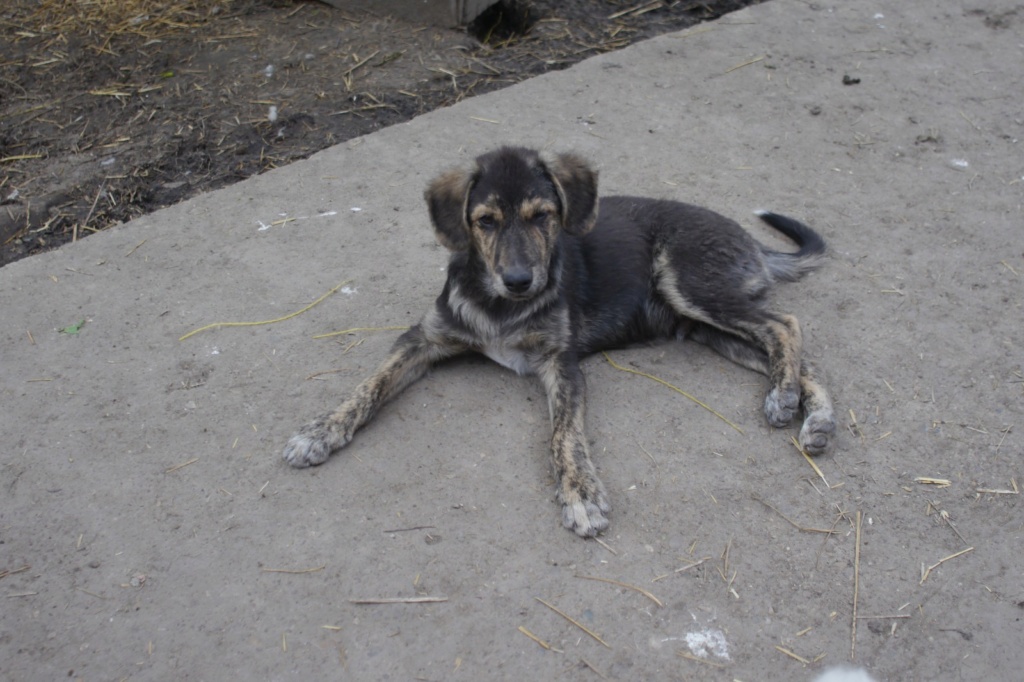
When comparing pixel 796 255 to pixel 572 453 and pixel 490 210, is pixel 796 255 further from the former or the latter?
pixel 572 453

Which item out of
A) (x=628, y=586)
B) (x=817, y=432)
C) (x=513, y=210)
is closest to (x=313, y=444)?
(x=513, y=210)

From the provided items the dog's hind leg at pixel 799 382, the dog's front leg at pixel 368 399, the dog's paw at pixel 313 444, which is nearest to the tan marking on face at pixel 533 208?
the dog's front leg at pixel 368 399

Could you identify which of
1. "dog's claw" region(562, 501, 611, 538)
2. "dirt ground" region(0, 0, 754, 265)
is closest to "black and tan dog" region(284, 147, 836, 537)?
"dog's claw" region(562, 501, 611, 538)

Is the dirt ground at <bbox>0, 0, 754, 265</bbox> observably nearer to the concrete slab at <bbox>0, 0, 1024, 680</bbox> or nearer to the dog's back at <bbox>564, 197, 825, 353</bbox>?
the concrete slab at <bbox>0, 0, 1024, 680</bbox>

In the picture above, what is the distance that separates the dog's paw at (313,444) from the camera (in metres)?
4.16

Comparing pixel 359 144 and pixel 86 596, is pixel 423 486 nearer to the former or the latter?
pixel 86 596

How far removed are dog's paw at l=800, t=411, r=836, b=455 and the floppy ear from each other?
1.83 m

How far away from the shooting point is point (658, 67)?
308 inches

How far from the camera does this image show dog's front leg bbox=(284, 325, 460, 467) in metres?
4.17

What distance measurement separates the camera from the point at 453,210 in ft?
14.7

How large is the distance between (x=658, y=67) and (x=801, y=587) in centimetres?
538

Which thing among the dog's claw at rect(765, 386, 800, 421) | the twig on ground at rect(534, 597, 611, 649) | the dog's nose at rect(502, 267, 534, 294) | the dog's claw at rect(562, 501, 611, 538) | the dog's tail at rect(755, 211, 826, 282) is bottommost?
the twig on ground at rect(534, 597, 611, 649)

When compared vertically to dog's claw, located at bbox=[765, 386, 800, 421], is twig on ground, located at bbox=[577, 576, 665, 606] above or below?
below

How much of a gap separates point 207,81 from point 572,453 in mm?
5346
